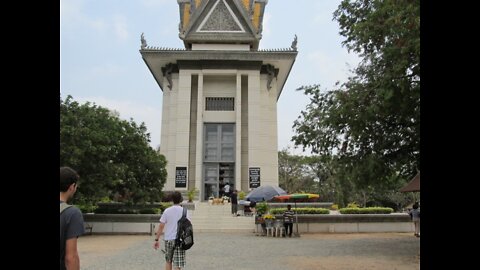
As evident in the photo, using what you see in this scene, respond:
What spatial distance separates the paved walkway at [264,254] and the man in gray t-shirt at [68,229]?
6535 mm

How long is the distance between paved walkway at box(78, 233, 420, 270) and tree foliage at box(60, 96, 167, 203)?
8.06ft

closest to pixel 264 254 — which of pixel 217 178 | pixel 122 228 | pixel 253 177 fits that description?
pixel 122 228

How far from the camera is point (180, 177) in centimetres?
2944

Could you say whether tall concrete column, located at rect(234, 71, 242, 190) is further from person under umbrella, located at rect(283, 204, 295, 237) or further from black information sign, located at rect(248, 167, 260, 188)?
person under umbrella, located at rect(283, 204, 295, 237)

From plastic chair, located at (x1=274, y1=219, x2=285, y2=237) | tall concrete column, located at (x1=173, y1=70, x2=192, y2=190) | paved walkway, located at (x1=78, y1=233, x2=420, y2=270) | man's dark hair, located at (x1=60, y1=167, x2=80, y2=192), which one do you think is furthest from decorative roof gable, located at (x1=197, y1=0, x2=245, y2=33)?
man's dark hair, located at (x1=60, y1=167, x2=80, y2=192)

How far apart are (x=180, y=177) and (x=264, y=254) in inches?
714

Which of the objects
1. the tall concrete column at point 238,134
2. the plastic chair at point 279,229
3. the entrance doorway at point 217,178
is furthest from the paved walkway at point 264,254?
the entrance doorway at point 217,178

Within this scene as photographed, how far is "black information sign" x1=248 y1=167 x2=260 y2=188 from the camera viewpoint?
2953 centimetres

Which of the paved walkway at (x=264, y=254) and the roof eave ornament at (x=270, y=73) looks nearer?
the paved walkway at (x=264, y=254)

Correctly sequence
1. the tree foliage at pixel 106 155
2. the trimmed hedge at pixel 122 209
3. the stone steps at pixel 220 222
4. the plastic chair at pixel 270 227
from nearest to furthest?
the tree foliage at pixel 106 155
the plastic chair at pixel 270 227
the trimmed hedge at pixel 122 209
the stone steps at pixel 220 222

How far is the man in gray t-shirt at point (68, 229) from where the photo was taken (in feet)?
10.9

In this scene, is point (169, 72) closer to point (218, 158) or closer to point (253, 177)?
point (218, 158)

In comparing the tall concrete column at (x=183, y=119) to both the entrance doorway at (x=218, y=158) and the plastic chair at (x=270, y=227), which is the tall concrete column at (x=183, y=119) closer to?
the entrance doorway at (x=218, y=158)
